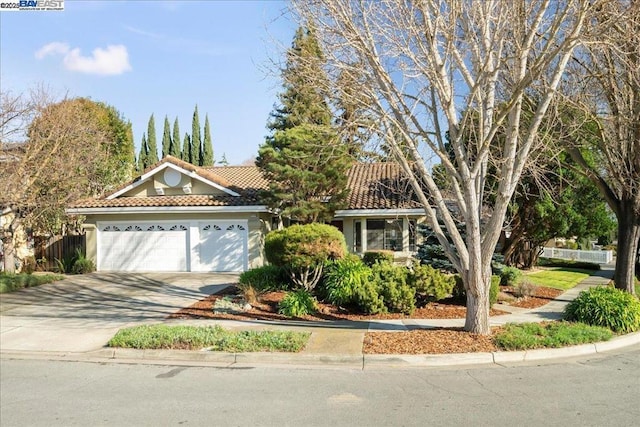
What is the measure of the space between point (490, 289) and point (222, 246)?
452 inches

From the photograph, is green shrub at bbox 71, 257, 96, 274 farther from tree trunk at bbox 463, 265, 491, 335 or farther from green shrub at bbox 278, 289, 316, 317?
tree trunk at bbox 463, 265, 491, 335

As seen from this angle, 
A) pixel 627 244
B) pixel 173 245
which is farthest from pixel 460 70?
pixel 173 245

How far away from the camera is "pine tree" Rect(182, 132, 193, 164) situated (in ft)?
165

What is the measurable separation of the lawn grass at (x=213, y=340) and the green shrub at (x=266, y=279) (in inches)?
195

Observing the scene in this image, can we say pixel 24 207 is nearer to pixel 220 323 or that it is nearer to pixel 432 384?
pixel 220 323

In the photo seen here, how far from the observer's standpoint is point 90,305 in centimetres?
1354

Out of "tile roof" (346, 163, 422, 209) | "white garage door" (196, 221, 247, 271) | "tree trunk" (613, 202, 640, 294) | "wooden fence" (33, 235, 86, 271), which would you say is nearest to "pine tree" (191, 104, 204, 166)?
"wooden fence" (33, 235, 86, 271)

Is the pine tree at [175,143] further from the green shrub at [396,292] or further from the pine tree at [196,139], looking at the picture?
the green shrub at [396,292]

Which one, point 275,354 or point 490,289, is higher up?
point 490,289

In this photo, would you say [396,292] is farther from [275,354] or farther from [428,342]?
[275,354]

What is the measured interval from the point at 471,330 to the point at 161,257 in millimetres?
14962

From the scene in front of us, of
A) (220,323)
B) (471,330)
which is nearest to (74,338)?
(220,323)

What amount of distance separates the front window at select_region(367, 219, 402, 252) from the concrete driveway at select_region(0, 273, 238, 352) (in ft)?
19.1

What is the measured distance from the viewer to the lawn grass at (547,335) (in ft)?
27.1
